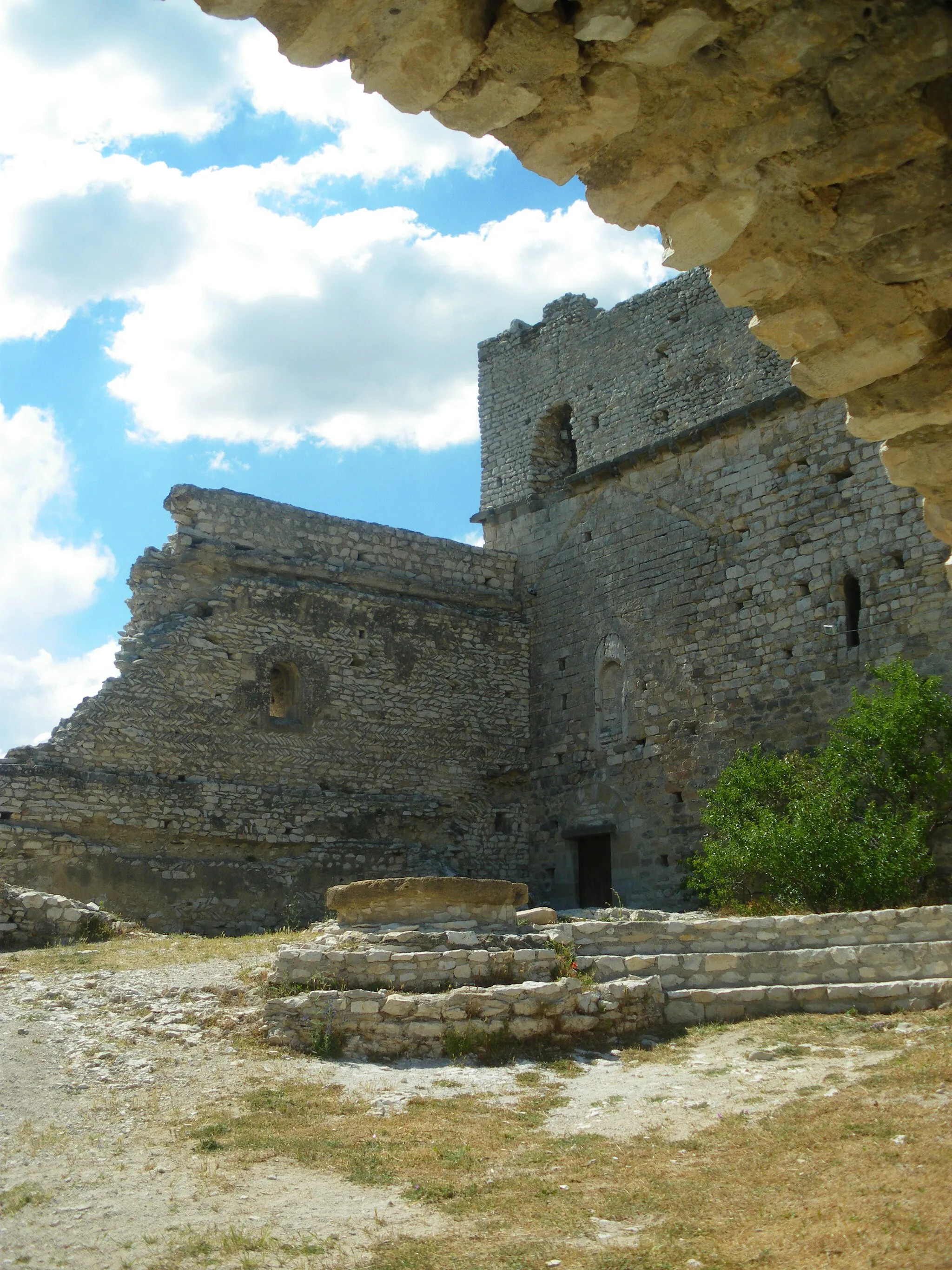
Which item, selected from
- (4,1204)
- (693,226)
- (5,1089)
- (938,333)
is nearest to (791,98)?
(693,226)

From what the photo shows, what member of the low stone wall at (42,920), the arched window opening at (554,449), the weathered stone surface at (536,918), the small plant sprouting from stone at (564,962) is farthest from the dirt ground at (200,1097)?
the arched window opening at (554,449)

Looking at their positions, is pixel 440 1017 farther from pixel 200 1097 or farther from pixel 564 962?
pixel 200 1097

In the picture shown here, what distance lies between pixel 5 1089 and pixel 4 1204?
5.66ft

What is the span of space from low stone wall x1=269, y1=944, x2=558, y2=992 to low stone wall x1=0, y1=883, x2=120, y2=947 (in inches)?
132

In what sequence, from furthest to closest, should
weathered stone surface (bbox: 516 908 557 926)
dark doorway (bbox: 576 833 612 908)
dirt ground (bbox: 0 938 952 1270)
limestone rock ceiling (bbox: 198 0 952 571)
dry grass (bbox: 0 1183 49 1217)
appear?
dark doorway (bbox: 576 833 612 908) < weathered stone surface (bbox: 516 908 557 926) < dry grass (bbox: 0 1183 49 1217) < dirt ground (bbox: 0 938 952 1270) < limestone rock ceiling (bbox: 198 0 952 571)

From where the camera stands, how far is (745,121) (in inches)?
161

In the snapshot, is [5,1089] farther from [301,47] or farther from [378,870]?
[378,870]

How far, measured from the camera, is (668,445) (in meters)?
17.4

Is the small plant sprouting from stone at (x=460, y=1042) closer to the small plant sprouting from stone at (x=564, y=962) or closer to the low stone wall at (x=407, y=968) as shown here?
the low stone wall at (x=407, y=968)

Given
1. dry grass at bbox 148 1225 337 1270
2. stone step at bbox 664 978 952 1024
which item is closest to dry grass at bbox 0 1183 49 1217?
dry grass at bbox 148 1225 337 1270

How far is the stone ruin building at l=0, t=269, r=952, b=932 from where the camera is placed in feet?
48.5

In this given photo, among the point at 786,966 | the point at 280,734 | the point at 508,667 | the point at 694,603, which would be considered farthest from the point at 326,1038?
the point at 508,667

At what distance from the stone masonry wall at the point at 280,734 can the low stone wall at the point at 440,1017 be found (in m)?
6.68

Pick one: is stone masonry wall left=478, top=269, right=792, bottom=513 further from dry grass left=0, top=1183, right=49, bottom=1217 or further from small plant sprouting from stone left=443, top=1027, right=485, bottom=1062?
dry grass left=0, top=1183, right=49, bottom=1217
